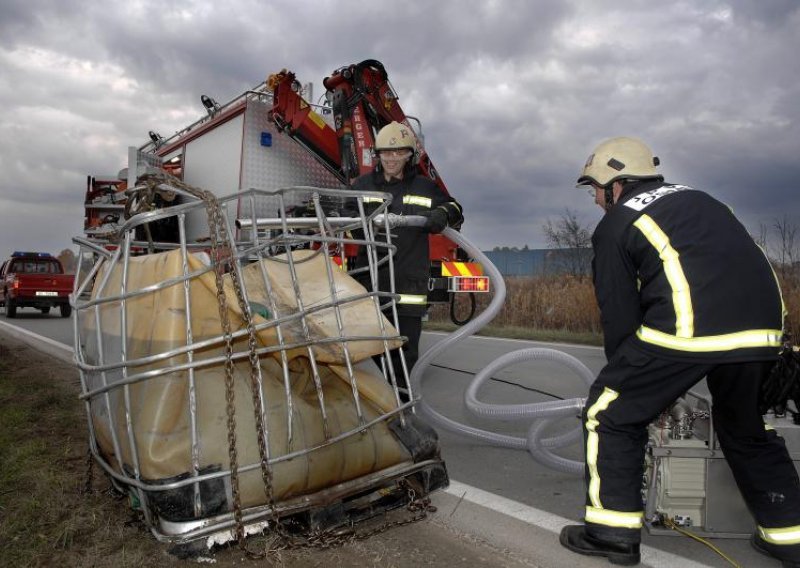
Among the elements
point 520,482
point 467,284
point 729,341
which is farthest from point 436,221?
point 467,284

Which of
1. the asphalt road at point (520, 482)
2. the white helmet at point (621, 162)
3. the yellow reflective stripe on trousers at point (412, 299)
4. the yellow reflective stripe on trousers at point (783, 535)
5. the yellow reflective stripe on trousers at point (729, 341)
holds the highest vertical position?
the white helmet at point (621, 162)

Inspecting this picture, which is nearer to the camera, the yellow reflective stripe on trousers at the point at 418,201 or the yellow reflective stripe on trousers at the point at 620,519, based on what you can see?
the yellow reflective stripe on trousers at the point at 620,519

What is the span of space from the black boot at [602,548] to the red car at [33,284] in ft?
52.2

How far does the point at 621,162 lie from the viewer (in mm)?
2645

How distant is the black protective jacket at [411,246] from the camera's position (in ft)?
13.8

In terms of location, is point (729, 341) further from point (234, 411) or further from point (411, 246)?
point (411, 246)

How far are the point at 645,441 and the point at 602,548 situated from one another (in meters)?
0.43

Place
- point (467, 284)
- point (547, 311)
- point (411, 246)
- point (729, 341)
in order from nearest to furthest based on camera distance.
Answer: point (729, 341) → point (411, 246) → point (467, 284) → point (547, 311)

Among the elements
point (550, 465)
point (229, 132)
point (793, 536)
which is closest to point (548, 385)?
point (550, 465)

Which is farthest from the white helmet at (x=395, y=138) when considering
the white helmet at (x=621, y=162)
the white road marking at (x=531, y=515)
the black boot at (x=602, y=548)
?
the black boot at (x=602, y=548)

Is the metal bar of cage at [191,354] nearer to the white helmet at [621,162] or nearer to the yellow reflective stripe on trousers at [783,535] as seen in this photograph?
the white helmet at [621,162]

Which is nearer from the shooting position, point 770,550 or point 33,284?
point 770,550

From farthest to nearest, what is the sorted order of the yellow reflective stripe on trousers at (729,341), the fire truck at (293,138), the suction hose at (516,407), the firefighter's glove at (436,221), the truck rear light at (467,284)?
the fire truck at (293,138), the truck rear light at (467,284), the firefighter's glove at (436,221), the suction hose at (516,407), the yellow reflective stripe on trousers at (729,341)

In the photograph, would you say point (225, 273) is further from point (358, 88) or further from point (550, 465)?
point (358, 88)
